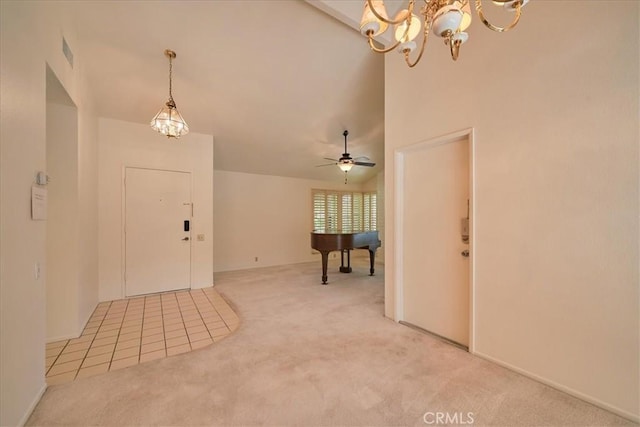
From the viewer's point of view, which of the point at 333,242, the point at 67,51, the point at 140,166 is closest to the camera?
the point at 67,51

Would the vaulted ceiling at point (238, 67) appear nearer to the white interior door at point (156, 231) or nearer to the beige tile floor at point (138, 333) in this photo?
the white interior door at point (156, 231)

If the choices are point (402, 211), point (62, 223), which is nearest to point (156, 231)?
point (62, 223)

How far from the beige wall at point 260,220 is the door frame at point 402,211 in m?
4.19

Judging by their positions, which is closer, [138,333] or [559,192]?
[559,192]

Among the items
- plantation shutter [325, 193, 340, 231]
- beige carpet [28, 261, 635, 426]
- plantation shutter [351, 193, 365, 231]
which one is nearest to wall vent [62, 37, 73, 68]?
beige carpet [28, 261, 635, 426]

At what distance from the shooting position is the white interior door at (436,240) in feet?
8.46

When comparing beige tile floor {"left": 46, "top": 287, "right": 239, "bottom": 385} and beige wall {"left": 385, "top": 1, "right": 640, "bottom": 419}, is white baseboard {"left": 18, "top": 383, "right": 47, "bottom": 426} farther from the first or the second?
beige wall {"left": 385, "top": 1, "right": 640, "bottom": 419}

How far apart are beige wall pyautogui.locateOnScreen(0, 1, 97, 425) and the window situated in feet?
19.1

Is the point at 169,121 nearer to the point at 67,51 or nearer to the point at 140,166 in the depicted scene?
the point at 67,51

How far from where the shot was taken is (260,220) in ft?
21.5

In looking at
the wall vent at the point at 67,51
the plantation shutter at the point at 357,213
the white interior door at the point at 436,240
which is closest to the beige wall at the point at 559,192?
the white interior door at the point at 436,240

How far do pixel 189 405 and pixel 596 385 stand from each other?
271cm

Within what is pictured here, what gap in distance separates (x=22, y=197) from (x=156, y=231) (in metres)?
2.83

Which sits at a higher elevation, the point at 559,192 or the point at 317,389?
the point at 559,192
